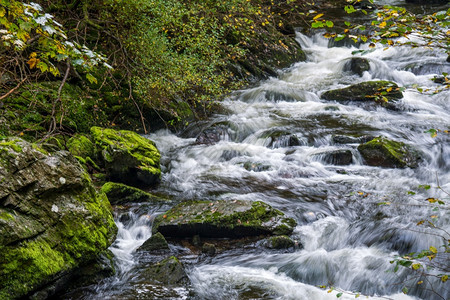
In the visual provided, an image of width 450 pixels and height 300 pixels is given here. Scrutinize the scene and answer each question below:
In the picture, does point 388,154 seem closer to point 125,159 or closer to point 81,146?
point 125,159

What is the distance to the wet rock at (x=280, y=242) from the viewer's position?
5.46 metres

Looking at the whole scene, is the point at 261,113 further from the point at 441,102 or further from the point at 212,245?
the point at 212,245

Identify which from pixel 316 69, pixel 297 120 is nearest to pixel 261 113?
pixel 297 120

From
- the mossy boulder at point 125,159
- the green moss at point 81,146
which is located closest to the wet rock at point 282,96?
the mossy boulder at point 125,159

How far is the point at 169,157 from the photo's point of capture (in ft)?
30.1

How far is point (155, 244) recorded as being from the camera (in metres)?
5.41

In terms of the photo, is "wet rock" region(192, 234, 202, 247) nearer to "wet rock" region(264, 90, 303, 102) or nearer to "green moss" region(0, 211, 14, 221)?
"green moss" region(0, 211, 14, 221)

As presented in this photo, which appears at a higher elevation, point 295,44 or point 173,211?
point 295,44

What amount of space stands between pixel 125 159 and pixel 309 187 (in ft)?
11.7

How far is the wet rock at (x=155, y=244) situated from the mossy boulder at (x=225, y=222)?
0.26m

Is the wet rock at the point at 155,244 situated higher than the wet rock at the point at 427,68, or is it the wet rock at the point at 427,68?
the wet rock at the point at 427,68

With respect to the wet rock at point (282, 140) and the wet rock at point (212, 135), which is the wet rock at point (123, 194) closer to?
the wet rock at point (212, 135)

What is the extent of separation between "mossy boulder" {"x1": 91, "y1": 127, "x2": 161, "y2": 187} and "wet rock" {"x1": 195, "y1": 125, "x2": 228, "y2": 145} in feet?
6.85

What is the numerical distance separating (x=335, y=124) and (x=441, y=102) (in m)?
3.67
